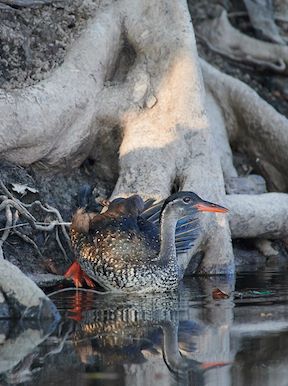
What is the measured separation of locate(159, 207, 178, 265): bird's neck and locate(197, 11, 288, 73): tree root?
6194 millimetres

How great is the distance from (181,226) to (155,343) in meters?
3.36

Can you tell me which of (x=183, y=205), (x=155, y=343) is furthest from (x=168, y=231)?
(x=155, y=343)

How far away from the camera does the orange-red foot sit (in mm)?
8516

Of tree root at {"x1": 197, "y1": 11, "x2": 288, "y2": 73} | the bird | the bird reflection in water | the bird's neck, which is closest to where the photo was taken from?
the bird reflection in water

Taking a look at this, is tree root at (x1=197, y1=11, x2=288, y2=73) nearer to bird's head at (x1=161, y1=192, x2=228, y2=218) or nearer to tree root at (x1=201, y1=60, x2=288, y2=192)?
tree root at (x1=201, y1=60, x2=288, y2=192)

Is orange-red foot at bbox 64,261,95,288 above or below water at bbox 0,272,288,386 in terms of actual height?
below

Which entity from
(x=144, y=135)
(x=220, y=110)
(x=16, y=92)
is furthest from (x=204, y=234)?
(x=220, y=110)

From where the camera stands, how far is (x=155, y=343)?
5.82 meters

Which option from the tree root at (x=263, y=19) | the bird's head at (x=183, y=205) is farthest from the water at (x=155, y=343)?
the tree root at (x=263, y=19)

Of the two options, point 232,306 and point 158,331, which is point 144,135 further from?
point 158,331

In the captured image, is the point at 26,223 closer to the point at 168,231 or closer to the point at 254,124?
the point at 168,231

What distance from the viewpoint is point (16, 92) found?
30.7 feet

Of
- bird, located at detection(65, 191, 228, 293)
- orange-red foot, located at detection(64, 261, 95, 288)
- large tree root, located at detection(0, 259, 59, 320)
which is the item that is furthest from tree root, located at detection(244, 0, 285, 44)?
large tree root, located at detection(0, 259, 59, 320)

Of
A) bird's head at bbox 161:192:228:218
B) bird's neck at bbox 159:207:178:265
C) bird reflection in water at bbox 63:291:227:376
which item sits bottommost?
bird's neck at bbox 159:207:178:265
